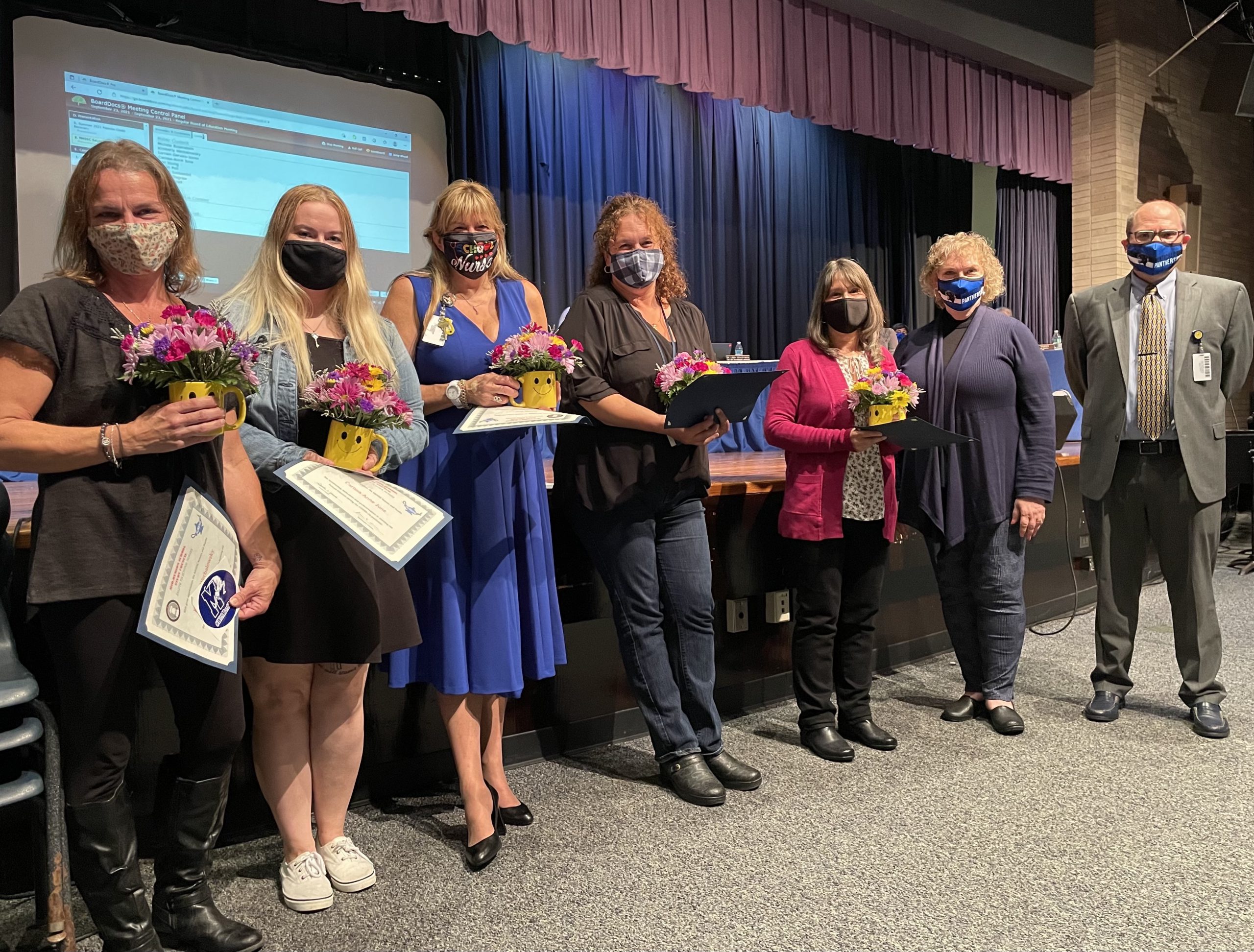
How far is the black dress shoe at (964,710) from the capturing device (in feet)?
10.7

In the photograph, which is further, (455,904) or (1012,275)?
(1012,275)

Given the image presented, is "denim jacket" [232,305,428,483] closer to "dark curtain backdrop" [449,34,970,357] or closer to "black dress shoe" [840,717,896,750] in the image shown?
"black dress shoe" [840,717,896,750]

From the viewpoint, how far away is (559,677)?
9.91 feet

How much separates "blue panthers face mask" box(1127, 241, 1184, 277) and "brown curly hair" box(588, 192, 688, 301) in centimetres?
158

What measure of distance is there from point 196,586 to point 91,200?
0.69m

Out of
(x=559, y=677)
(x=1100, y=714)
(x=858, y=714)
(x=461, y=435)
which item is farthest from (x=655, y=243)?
(x=1100, y=714)

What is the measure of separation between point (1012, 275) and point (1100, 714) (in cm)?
714

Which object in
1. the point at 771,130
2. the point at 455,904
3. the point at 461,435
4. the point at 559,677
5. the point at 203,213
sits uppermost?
the point at 771,130

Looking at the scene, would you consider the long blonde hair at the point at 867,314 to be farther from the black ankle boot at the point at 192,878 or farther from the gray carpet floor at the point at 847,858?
the black ankle boot at the point at 192,878

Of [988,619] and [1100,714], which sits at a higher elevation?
[988,619]

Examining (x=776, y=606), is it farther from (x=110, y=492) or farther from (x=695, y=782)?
(x=110, y=492)

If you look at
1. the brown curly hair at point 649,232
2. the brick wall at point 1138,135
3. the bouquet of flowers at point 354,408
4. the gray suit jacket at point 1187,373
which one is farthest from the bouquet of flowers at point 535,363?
the brick wall at point 1138,135

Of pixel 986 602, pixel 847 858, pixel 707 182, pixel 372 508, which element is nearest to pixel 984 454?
pixel 986 602

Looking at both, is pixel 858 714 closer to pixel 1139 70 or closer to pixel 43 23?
pixel 43 23
